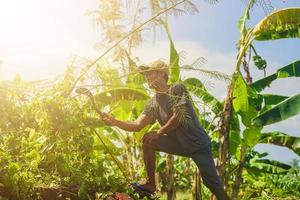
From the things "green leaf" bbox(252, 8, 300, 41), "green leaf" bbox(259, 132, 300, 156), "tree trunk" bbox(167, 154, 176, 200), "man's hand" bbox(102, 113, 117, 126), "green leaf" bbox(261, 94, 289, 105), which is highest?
"green leaf" bbox(252, 8, 300, 41)

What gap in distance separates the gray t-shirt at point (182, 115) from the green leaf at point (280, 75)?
157 inches

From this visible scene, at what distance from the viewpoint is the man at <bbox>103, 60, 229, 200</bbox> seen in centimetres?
484

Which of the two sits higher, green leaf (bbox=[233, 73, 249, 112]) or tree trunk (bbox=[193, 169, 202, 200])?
green leaf (bbox=[233, 73, 249, 112])

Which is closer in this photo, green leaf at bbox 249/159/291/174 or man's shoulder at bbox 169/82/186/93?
man's shoulder at bbox 169/82/186/93

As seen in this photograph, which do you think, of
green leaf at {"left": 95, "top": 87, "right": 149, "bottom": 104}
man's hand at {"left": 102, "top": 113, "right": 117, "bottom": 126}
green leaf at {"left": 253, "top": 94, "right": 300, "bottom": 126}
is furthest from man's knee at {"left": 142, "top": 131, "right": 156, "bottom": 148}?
green leaf at {"left": 253, "top": 94, "right": 300, "bottom": 126}

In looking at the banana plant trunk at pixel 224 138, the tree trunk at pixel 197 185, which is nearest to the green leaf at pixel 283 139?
the banana plant trunk at pixel 224 138

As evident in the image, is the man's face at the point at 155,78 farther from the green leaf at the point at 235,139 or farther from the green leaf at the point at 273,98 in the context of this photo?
the green leaf at the point at 273,98

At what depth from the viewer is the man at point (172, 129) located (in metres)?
4.84

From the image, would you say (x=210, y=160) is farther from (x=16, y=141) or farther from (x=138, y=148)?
(x=138, y=148)

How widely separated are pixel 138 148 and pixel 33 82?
484 centimetres

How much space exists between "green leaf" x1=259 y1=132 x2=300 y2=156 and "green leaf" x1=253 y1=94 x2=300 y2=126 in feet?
2.33

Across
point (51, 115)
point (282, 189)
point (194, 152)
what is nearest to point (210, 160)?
point (194, 152)

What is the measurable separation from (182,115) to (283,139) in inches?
176

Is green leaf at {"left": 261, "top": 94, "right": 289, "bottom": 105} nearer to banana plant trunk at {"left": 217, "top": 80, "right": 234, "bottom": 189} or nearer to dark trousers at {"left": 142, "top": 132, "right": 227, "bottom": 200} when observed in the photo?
banana plant trunk at {"left": 217, "top": 80, "right": 234, "bottom": 189}
